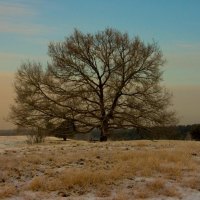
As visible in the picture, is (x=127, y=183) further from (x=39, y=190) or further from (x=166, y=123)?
(x=166, y=123)

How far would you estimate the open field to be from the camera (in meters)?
11.3

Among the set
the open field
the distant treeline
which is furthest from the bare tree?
the open field

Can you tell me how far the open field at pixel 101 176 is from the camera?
37.1ft

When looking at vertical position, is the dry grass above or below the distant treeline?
below

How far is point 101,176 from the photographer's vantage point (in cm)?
1241

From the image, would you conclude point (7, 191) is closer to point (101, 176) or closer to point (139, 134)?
point (101, 176)

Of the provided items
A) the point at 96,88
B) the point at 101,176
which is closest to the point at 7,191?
the point at 101,176

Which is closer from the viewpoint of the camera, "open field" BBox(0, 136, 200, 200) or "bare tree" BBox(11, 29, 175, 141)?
"open field" BBox(0, 136, 200, 200)

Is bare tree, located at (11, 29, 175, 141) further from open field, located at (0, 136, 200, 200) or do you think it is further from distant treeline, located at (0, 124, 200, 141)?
open field, located at (0, 136, 200, 200)

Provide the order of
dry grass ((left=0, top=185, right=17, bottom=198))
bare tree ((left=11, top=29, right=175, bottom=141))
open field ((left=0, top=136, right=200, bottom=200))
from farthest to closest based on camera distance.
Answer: bare tree ((left=11, top=29, right=175, bottom=141))
open field ((left=0, top=136, right=200, bottom=200))
dry grass ((left=0, top=185, right=17, bottom=198))

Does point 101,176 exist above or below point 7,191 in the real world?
above

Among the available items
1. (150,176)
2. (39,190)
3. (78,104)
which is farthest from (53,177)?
(78,104)

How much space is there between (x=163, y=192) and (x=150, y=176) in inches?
68.3

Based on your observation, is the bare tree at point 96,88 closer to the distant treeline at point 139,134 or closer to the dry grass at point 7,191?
the distant treeline at point 139,134
